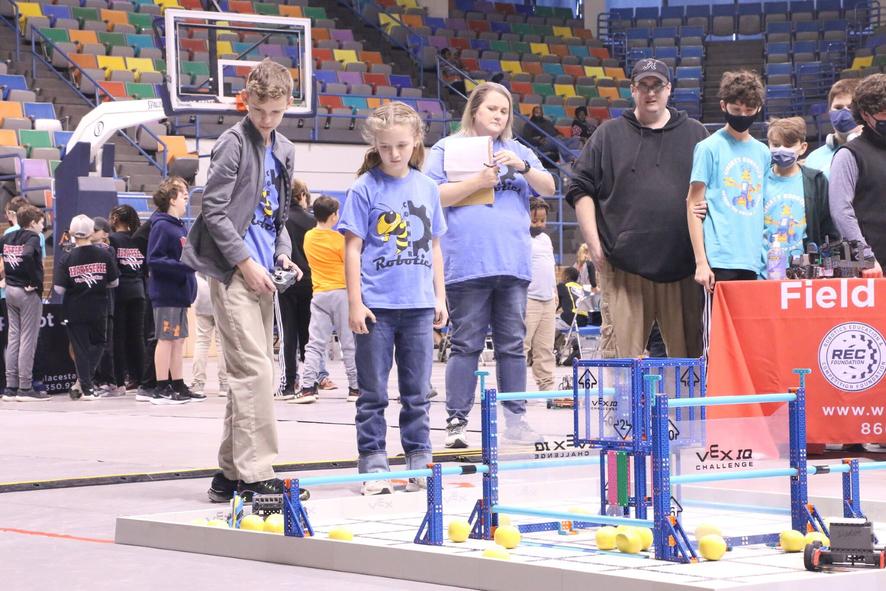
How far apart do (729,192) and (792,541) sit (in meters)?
2.52

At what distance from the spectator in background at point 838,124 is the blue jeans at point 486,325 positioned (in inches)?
76.3

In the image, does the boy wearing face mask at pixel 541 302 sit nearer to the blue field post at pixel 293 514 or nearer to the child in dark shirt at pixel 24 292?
the child in dark shirt at pixel 24 292

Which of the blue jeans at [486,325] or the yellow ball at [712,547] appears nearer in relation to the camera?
the yellow ball at [712,547]

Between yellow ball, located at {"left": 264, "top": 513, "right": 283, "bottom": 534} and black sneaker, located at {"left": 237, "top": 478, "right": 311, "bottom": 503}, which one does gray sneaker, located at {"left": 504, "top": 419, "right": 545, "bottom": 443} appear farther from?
black sneaker, located at {"left": 237, "top": 478, "right": 311, "bottom": 503}

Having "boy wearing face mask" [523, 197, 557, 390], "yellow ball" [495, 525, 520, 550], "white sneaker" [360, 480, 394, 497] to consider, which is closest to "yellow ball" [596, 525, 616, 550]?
"yellow ball" [495, 525, 520, 550]

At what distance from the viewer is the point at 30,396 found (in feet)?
37.1

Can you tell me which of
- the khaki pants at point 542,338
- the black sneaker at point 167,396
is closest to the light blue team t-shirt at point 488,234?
the khaki pants at point 542,338

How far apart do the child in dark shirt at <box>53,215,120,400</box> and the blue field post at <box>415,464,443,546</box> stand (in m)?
7.18

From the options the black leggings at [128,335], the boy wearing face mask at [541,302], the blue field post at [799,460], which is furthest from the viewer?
the black leggings at [128,335]

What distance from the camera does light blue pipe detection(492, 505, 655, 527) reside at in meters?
3.81

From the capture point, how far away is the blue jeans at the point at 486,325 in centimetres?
642

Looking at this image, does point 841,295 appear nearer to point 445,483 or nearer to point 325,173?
point 445,483

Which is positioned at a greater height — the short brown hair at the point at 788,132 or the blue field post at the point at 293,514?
the short brown hair at the point at 788,132

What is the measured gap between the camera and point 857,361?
6098 millimetres
